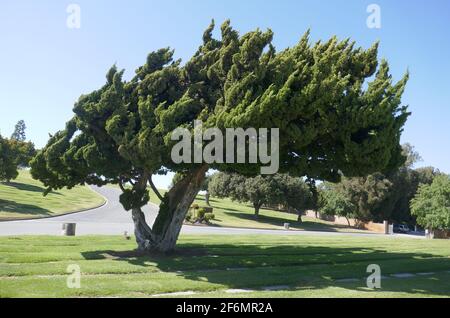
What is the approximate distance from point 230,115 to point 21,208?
33.2m

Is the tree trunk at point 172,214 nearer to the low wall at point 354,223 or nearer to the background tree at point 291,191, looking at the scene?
the background tree at point 291,191

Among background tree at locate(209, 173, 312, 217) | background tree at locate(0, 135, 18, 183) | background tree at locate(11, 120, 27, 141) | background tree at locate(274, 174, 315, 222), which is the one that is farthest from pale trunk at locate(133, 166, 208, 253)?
background tree at locate(11, 120, 27, 141)

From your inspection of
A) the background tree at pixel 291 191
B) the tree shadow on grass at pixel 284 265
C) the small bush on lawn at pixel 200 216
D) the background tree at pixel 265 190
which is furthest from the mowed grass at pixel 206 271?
the background tree at pixel 291 191

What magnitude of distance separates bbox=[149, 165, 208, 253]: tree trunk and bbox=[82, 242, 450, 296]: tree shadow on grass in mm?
669

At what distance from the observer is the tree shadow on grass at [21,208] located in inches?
1490

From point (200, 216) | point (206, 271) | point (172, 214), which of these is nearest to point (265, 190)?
point (200, 216)

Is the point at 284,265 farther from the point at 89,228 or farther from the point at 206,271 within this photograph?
the point at 89,228

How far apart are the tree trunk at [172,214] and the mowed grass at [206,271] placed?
788mm

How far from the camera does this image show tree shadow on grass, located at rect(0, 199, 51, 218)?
37844mm

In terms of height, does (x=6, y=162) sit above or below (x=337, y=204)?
above

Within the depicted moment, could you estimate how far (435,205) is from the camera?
129 feet
